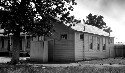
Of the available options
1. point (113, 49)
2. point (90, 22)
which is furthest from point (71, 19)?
point (90, 22)

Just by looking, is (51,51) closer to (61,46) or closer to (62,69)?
(61,46)

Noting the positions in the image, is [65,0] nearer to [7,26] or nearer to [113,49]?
[7,26]

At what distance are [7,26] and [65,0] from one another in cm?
615

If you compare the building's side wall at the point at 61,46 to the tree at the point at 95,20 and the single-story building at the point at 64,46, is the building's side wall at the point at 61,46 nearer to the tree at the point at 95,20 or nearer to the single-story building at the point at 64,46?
the single-story building at the point at 64,46

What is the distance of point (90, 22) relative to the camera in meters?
91.1

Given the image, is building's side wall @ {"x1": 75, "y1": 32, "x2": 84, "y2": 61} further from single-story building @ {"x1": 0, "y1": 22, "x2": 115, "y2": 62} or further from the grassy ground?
the grassy ground

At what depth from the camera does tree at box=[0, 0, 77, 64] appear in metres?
18.8

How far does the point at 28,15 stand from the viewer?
19281 millimetres

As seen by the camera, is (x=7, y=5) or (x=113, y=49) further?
(x=113, y=49)

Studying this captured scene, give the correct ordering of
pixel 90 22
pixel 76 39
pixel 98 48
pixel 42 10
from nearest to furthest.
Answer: pixel 42 10, pixel 76 39, pixel 98 48, pixel 90 22

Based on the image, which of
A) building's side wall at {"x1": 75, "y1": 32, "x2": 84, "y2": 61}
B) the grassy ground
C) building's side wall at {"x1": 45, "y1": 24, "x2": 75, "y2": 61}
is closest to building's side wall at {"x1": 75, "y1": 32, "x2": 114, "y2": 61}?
building's side wall at {"x1": 75, "y1": 32, "x2": 84, "y2": 61}

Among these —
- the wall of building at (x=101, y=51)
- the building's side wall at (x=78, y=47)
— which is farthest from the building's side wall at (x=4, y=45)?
the building's side wall at (x=78, y=47)

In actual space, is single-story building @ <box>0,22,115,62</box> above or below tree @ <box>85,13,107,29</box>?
below

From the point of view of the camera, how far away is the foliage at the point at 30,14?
18.8 meters
